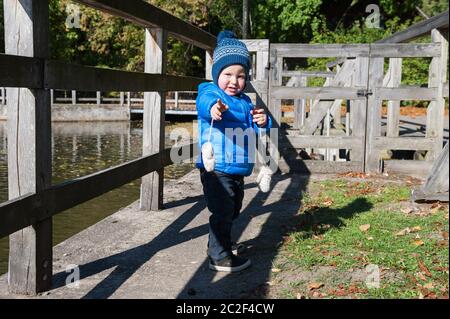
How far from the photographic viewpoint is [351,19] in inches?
1492

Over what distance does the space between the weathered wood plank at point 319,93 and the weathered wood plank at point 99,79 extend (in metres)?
2.63

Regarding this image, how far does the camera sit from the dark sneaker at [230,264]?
394 cm

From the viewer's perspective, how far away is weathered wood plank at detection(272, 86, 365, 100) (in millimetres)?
8094

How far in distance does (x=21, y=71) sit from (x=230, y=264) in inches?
73.5

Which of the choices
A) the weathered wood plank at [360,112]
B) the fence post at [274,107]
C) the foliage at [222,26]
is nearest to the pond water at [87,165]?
the fence post at [274,107]

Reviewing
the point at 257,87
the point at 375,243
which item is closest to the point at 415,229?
the point at 375,243

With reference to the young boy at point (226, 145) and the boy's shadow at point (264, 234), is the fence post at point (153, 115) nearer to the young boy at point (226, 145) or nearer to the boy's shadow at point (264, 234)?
the boy's shadow at point (264, 234)

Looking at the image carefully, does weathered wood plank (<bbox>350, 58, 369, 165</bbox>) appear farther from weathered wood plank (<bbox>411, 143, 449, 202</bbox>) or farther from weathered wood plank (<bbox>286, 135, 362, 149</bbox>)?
weathered wood plank (<bbox>411, 143, 449, 202</bbox>)

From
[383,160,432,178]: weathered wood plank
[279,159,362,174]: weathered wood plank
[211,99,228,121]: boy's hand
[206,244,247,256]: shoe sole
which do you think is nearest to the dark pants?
[206,244,247,256]: shoe sole

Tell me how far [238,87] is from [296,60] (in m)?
34.4

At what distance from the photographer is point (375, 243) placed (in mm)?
4453

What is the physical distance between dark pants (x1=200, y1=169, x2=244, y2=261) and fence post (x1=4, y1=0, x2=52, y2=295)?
1142mm

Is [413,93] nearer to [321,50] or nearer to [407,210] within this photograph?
[321,50]
